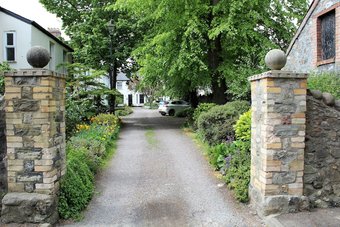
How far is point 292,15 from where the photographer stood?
49.2 ft

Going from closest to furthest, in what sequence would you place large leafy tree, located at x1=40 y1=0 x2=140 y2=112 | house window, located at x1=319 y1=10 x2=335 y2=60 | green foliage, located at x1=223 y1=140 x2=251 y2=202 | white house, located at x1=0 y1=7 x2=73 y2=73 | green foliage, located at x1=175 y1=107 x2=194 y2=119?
green foliage, located at x1=223 y1=140 x2=251 y2=202, house window, located at x1=319 y1=10 x2=335 y2=60, white house, located at x1=0 y1=7 x2=73 y2=73, green foliage, located at x1=175 y1=107 x2=194 y2=119, large leafy tree, located at x1=40 y1=0 x2=140 y2=112

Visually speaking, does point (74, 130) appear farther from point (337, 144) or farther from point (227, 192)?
point (337, 144)

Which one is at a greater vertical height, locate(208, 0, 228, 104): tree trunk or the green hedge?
locate(208, 0, 228, 104): tree trunk

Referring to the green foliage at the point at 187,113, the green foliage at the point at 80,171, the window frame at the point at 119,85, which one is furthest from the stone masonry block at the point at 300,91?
the window frame at the point at 119,85

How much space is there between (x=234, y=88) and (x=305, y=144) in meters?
8.12

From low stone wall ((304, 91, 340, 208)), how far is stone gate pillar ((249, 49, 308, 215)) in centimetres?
23

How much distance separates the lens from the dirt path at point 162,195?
19.2 ft

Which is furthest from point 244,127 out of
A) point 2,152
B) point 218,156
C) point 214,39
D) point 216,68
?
point 214,39

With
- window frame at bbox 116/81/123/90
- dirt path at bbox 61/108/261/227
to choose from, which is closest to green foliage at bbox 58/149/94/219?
dirt path at bbox 61/108/261/227

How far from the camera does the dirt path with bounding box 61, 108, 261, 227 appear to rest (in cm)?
587

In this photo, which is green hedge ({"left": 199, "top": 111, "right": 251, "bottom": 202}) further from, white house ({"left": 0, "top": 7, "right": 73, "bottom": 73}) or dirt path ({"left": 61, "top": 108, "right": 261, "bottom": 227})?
white house ({"left": 0, "top": 7, "right": 73, "bottom": 73})

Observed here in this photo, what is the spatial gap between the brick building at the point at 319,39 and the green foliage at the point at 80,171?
7350mm

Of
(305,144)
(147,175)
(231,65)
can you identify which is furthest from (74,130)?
(305,144)

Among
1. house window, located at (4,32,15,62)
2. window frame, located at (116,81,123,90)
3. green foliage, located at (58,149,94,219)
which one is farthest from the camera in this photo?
window frame, located at (116,81,123,90)
